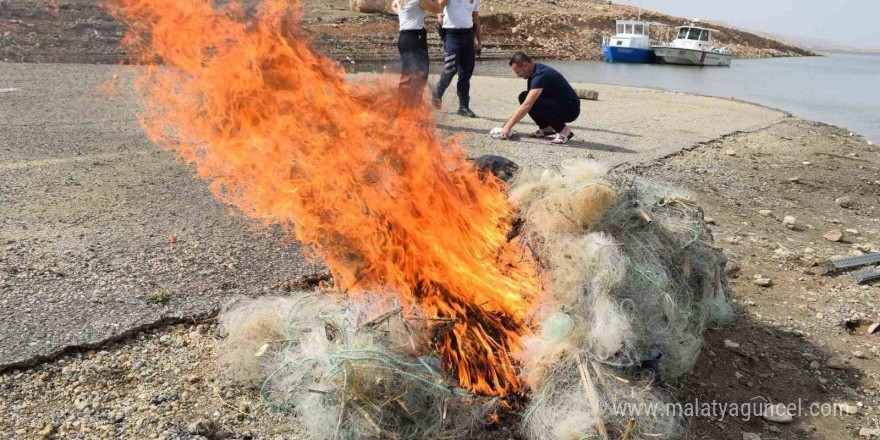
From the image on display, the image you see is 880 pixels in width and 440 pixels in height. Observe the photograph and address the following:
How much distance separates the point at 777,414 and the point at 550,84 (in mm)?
5659

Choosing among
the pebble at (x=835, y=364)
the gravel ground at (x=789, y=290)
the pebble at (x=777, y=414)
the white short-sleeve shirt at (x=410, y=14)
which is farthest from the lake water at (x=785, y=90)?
the pebble at (x=777, y=414)

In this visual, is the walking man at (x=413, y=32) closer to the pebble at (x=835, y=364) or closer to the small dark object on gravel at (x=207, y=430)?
the pebble at (x=835, y=364)

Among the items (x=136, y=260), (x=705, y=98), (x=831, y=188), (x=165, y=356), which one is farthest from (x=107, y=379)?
(x=705, y=98)

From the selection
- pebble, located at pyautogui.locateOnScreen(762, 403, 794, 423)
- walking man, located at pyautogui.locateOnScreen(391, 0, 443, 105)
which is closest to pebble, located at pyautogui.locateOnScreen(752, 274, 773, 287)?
pebble, located at pyautogui.locateOnScreen(762, 403, 794, 423)

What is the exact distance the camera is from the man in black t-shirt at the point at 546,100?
26.3 ft

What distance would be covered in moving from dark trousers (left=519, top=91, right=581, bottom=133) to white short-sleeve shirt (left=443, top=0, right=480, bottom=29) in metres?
1.44

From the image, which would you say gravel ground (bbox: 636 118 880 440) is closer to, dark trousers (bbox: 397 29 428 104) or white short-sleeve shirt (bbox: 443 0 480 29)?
dark trousers (bbox: 397 29 428 104)

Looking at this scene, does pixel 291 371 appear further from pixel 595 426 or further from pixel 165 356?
pixel 595 426

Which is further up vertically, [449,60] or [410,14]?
[410,14]

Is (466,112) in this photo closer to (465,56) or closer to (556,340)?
(465,56)

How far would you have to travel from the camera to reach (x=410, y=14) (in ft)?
26.3

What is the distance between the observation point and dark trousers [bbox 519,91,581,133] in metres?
8.21


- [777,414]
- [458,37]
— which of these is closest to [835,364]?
[777,414]

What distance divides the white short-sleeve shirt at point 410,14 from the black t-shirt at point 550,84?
5.42 feet
